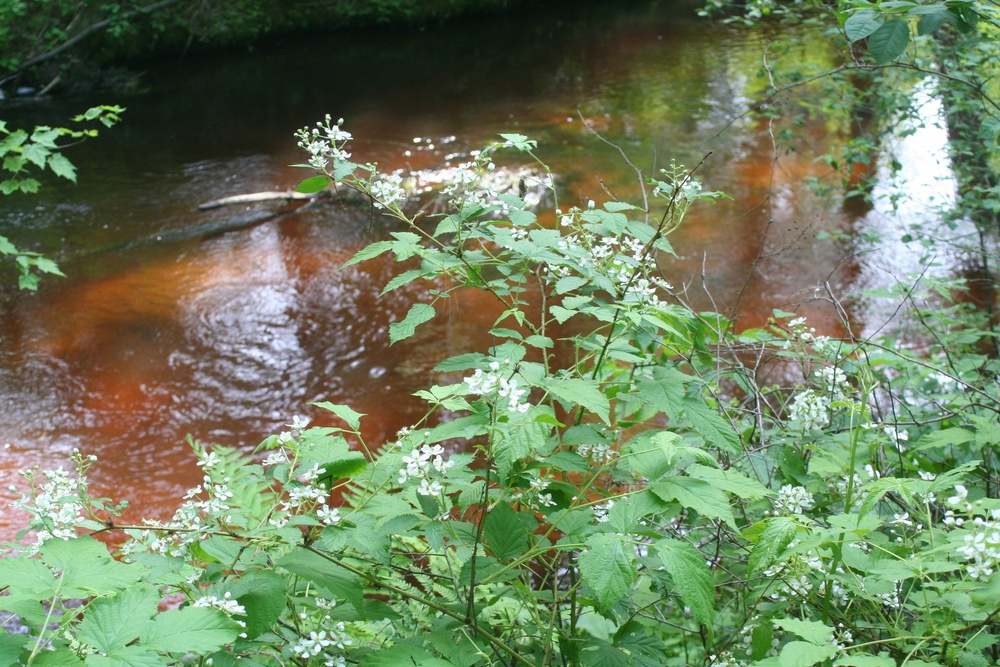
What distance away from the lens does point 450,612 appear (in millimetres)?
1482

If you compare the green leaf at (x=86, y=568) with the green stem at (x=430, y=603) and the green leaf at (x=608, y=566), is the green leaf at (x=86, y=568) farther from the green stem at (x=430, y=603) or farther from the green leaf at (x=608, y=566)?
the green leaf at (x=608, y=566)

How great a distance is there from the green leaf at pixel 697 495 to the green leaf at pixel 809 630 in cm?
18

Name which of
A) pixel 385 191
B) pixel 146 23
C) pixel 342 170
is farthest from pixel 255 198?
pixel 146 23

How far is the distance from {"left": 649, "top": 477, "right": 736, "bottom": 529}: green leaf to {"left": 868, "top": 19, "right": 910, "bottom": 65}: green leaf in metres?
1.29

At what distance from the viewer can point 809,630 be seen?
4.14ft

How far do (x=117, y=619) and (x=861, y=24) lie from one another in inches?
81.2

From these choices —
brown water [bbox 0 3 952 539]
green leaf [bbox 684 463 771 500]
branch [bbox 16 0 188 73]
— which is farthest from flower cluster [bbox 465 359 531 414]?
branch [bbox 16 0 188 73]

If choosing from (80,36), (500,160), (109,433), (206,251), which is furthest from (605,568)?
(80,36)

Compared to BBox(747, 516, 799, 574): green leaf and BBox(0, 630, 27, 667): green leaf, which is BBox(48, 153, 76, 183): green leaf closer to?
BBox(0, 630, 27, 667): green leaf

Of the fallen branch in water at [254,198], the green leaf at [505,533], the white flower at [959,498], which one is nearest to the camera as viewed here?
the white flower at [959,498]

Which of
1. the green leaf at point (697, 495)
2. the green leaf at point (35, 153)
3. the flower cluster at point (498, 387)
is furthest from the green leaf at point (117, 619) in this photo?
the green leaf at point (35, 153)

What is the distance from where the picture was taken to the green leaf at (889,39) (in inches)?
77.6

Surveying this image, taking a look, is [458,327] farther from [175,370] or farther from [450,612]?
[450,612]

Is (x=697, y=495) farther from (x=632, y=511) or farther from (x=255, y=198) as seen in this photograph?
(x=255, y=198)
